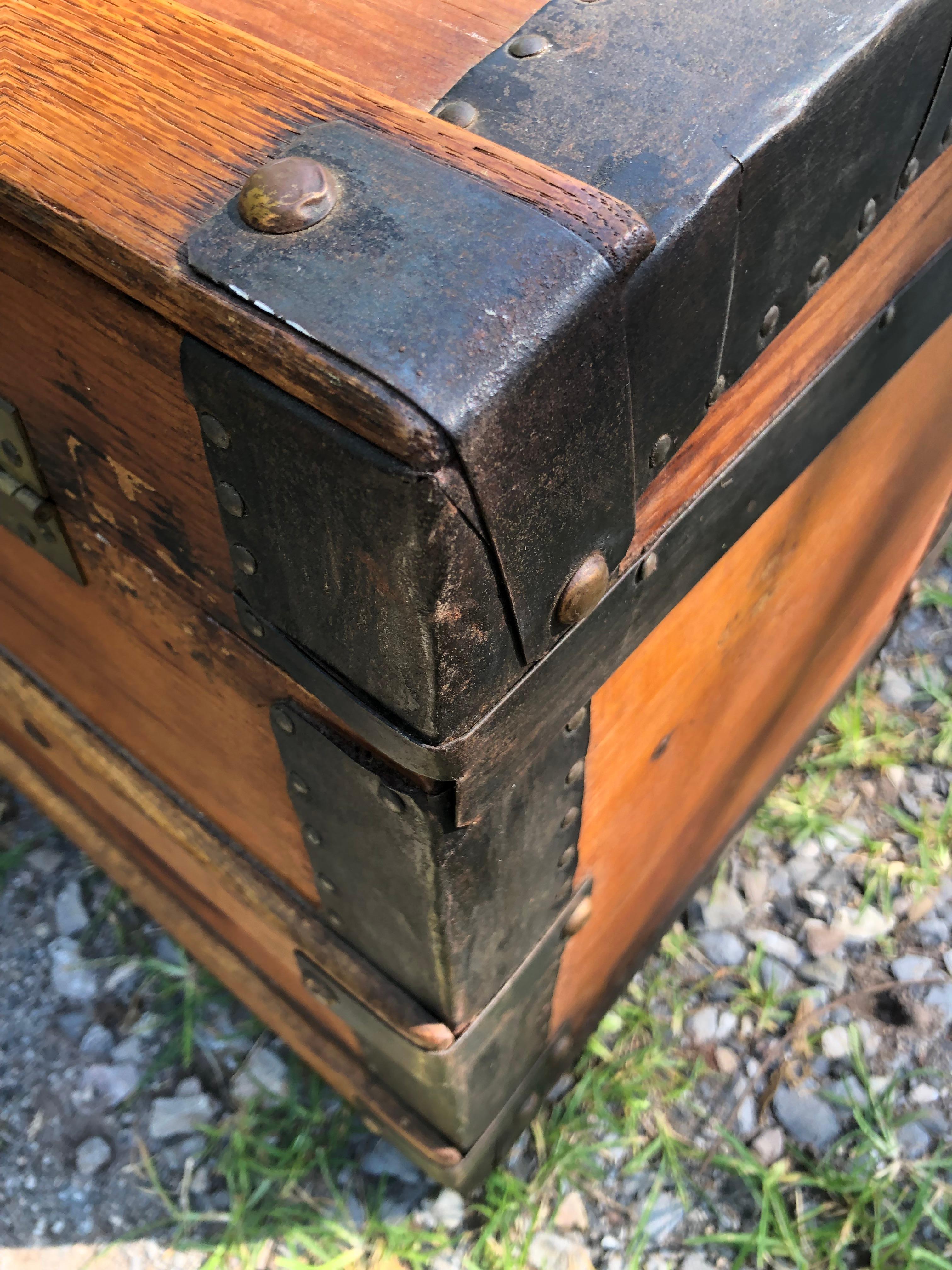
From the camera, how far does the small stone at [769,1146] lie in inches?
50.1

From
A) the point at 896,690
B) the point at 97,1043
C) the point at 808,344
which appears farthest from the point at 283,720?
the point at 896,690

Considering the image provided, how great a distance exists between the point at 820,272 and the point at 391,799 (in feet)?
1.25

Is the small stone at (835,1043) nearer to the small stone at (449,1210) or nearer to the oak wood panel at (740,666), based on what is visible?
the oak wood panel at (740,666)

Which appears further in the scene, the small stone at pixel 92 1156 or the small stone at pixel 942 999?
the small stone at pixel 942 999

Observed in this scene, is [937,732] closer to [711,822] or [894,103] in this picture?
[711,822]

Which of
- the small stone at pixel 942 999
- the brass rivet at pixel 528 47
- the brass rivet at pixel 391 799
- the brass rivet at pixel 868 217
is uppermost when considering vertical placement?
the brass rivet at pixel 528 47

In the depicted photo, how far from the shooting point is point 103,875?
1.54m

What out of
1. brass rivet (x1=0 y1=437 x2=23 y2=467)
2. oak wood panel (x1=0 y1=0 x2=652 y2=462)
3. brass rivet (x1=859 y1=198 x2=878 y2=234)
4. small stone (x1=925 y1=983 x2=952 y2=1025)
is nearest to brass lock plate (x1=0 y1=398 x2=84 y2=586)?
brass rivet (x1=0 y1=437 x2=23 y2=467)

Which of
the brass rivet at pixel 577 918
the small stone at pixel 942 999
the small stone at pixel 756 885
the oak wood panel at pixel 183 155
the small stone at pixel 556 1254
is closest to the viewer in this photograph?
the oak wood panel at pixel 183 155

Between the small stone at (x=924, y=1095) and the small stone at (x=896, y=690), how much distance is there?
25.4 inches

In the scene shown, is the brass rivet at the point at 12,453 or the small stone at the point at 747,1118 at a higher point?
the brass rivet at the point at 12,453

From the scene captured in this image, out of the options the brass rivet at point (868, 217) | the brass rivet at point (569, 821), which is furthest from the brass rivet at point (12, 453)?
the brass rivet at point (868, 217)

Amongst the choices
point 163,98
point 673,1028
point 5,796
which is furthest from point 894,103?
point 5,796

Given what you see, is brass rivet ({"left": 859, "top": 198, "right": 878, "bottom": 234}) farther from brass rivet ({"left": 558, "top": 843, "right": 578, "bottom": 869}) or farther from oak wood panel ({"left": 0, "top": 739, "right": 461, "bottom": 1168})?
oak wood panel ({"left": 0, "top": 739, "right": 461, "bottom": 1168})
